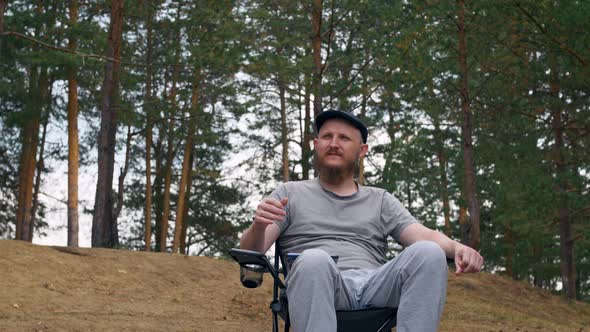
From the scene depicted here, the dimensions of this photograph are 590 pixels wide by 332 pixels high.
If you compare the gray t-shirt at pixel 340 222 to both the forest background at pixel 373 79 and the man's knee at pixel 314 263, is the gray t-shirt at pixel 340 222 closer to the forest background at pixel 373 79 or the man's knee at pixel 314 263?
the man's knee at pixel 314 263

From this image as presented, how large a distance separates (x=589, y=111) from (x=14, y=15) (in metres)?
8.88

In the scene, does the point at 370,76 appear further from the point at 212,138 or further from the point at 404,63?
the point at 212,138

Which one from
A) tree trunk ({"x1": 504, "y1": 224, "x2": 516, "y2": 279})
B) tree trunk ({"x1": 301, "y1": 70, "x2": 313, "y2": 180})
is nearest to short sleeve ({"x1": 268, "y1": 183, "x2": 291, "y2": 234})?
tree trunk ({"x1": 301, "y1": 70, "x2": 313, "y2": 180})

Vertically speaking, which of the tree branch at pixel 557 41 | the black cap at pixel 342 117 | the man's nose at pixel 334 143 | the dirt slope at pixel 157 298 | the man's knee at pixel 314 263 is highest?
the tree branch at pixel 557 41

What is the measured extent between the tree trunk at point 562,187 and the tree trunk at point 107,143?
21.5 feet

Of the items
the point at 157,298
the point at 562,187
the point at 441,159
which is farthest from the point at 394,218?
the point at 441,159

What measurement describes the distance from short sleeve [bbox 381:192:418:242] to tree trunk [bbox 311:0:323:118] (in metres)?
7.62

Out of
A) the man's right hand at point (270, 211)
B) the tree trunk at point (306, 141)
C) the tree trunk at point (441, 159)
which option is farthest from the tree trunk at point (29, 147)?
the man's right hand at point (270, 211)

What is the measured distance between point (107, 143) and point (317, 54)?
3.48 m

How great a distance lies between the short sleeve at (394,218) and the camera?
3.22 m

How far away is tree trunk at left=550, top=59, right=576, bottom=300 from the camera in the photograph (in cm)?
1129

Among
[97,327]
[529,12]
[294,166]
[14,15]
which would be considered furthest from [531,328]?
[294,166]

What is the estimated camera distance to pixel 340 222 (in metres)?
3.17

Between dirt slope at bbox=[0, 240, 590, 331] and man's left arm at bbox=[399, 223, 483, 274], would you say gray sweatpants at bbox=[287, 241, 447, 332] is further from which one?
dirt slope at bbox=[0, 240, 590, 331]
